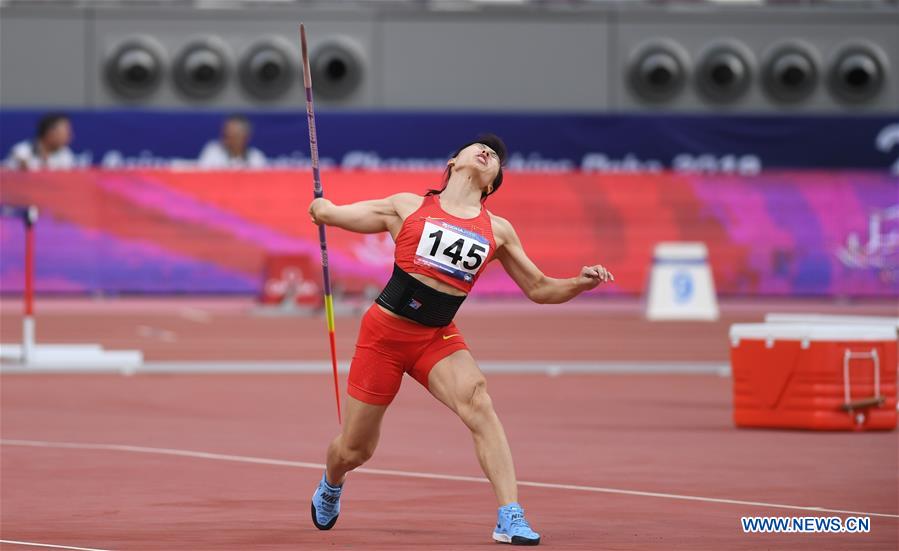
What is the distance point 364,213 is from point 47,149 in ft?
70.0

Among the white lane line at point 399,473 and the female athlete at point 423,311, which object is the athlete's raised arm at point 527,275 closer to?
the female athlete at point 423,311

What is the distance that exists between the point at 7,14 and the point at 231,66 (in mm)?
4380

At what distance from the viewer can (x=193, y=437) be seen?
14609mm

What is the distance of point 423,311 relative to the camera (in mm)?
9773

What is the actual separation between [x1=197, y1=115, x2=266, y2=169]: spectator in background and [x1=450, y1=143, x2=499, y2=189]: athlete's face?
69.0ft

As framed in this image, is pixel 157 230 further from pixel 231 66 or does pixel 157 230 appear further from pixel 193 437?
pixel 193 437

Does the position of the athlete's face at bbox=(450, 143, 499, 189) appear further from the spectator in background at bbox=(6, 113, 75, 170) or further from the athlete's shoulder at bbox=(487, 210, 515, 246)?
the spectator in background at bbox=(6, 113, 75, 170)

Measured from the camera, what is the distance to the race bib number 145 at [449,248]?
977cm

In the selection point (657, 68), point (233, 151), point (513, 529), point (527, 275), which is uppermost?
point (657, 68)

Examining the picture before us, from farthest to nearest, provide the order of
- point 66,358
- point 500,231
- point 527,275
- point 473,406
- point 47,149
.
→ point 47,149, point 66,358, point 527,275, point 500,231, point 473,406

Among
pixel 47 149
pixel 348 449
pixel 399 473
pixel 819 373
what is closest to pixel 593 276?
pixel 348 449

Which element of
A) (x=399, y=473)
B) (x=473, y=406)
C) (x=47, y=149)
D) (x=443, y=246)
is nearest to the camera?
(x=473, y=406)

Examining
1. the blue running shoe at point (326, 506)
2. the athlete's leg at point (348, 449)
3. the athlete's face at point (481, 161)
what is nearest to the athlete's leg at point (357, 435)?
the athlete's leg at point (348, 449)

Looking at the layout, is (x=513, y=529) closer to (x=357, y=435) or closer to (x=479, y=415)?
(x=479, y=415)
